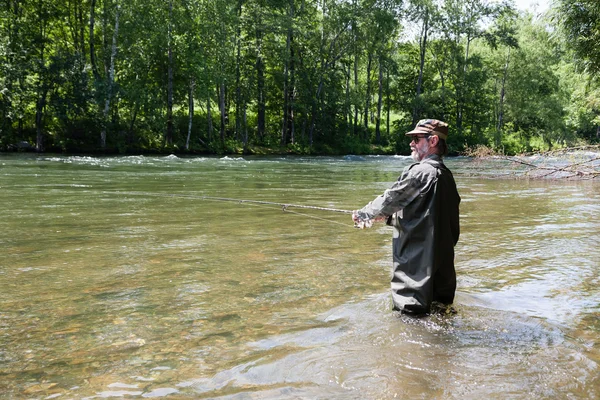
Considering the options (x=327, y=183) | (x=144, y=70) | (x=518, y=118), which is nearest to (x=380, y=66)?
(x=518, y=118)

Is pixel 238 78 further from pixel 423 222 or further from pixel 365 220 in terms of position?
pixel 423 222

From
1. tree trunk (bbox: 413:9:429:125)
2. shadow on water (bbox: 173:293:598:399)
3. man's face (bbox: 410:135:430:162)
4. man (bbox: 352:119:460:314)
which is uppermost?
tree trunk (bbox: 413:9:429:125)

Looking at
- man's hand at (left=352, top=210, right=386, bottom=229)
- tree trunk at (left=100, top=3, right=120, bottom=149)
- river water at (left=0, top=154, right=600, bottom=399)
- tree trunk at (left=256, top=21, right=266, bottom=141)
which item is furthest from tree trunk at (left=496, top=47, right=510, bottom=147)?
man's hand at (left=352, top=210, right=386, bottom=229)

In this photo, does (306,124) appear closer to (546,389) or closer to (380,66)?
(380,66)

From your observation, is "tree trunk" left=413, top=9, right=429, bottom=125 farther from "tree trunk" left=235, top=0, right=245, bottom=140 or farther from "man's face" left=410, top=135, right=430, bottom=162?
"man's face" left=410, top=135, right=430, bottom=162

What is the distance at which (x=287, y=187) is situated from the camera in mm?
15727

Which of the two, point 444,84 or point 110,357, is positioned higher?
point 444,84

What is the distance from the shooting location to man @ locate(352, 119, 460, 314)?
405 centimetres

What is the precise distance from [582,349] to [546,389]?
33.6 inches

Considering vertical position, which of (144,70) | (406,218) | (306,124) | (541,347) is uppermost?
(144,70)

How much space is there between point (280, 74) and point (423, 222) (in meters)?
37.5

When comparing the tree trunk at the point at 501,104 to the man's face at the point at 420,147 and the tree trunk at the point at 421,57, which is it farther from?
the man's face at the point at 420,147

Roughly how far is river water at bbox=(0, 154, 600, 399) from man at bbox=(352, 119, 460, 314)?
0.28 metres

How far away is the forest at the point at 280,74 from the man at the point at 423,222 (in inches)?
594
